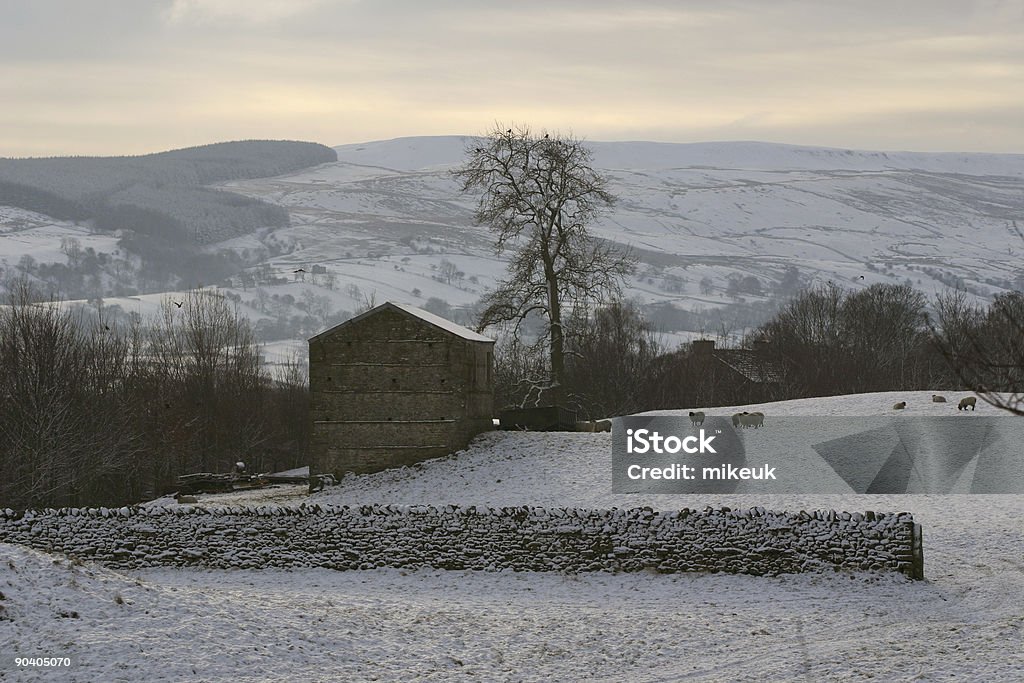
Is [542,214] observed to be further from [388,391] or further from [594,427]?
[388,391]

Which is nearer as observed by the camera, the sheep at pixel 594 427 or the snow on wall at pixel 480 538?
the snow on wall at pixel 480 538

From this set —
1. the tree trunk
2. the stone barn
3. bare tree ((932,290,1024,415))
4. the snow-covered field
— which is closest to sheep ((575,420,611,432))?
the stone barn

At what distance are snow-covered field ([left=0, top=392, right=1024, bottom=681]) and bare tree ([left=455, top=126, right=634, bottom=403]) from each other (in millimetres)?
23778

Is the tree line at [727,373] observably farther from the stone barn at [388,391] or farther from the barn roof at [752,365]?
the stone barn at [388,391]

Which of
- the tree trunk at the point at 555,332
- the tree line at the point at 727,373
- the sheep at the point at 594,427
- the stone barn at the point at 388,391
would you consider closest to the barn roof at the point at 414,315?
the stone barn at the point at 388,391

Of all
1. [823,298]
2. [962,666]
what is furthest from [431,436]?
[823,298]

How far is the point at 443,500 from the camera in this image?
3547cm

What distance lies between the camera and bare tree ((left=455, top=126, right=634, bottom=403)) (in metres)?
51.3

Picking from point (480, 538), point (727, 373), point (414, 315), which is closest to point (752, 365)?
point (727, 373)

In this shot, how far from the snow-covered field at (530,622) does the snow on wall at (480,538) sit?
0.43 metres

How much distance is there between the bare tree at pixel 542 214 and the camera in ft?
168

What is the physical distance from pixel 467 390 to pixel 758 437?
960cm

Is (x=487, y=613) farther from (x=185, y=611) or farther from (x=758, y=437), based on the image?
(x=758, y=437)

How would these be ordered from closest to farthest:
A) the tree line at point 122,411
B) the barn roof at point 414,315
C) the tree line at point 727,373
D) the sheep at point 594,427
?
the barn roof at point 414,315 < the sheep at point 594,427 < the tree line at point 122,411 < the tree line at point 727,373
